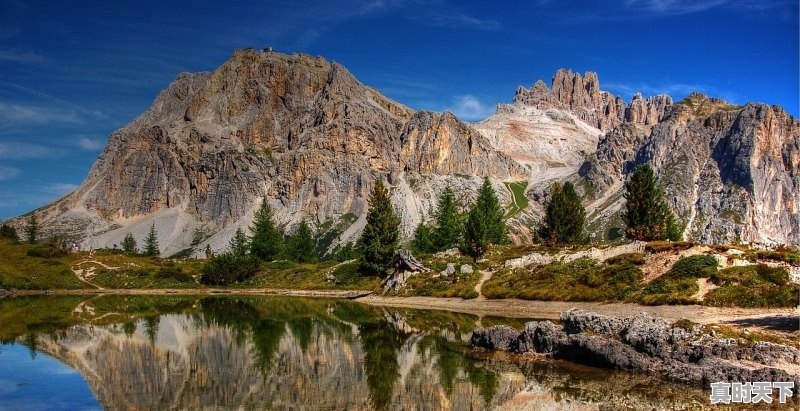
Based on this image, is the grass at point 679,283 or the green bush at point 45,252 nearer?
the grass at point 679,283

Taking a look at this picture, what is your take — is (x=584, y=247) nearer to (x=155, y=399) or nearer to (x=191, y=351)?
(x=191, y=351)

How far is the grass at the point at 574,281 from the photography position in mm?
58031

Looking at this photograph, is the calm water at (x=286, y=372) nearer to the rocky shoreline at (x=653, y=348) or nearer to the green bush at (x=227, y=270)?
the rocky shoreline at (x=653, y=348)

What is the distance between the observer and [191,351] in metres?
36.0

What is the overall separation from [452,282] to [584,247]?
18.3 meters

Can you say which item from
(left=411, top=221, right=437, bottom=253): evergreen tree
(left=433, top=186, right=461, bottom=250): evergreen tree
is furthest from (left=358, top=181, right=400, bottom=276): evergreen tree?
(left=411, top=221, right=437, bottom=253): evergreen tree

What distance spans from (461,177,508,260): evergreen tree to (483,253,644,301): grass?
22.4m

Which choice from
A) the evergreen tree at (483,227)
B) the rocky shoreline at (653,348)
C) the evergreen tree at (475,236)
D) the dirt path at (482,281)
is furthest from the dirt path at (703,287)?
the evergreen tree at (475,236)

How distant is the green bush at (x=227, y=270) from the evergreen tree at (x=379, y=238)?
26.3 meters

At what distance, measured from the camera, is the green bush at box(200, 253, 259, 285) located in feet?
366

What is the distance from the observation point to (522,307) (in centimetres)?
6125

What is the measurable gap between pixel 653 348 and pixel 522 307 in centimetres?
3120

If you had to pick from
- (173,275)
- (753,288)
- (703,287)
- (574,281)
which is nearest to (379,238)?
(173,275)

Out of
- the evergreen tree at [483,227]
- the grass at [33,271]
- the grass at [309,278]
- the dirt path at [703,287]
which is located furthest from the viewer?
the grass at [309,278]
